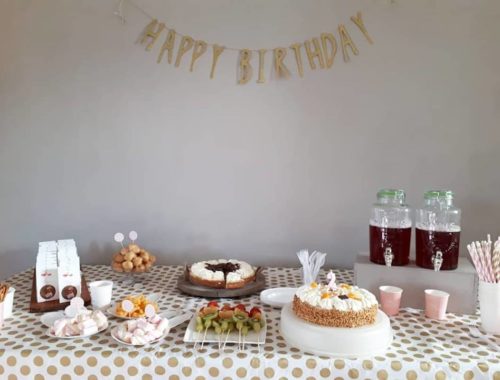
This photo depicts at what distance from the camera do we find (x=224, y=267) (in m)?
1.60

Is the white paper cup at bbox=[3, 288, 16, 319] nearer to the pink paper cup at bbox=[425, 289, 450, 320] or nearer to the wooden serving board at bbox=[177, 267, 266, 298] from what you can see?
the wooden serving board at bbox=[177, 267, 266, 298]

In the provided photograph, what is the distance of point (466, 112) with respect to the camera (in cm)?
177

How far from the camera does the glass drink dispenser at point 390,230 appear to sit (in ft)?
4.66

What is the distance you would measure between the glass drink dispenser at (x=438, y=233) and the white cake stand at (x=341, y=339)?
1.14ft

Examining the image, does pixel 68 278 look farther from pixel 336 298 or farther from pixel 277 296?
pixel 336 298

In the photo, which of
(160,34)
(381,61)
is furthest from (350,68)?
(160,34)

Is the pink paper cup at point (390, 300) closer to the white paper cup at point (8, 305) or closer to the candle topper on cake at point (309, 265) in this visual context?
the candle topper on cake at point (309, 265)

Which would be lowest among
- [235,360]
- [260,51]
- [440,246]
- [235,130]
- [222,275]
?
[235,360]

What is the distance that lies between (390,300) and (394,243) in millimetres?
190

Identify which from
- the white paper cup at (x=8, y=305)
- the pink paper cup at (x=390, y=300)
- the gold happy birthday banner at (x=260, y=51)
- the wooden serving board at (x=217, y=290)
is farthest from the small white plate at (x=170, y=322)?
the gold happy birthday banner at (x=260, y=51)

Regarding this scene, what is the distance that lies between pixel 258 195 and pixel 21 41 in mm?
1266

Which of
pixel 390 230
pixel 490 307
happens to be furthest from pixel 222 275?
pixel 490 307

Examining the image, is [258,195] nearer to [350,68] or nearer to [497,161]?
[350,68]

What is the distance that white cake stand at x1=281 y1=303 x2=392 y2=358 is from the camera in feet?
3.54
